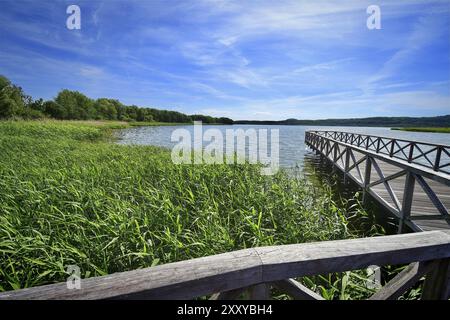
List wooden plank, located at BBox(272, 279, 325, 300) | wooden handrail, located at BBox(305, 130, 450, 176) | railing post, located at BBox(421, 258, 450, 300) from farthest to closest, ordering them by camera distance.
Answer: wooden handrail, located at BBox(305, 130, 450, 176), railing post, located at BBox(421, 258, 450, 300), wooden plank, located at BBox(272, 279, 325, 300)

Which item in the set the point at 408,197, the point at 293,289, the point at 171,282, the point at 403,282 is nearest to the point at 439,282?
the point at 403,282

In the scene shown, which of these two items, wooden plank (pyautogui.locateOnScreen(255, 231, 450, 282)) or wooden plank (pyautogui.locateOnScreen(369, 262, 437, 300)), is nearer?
wooden plank (pyautogui.locateOnScreen(255, 231, 450, 282))

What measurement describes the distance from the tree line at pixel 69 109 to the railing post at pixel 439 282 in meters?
45.6

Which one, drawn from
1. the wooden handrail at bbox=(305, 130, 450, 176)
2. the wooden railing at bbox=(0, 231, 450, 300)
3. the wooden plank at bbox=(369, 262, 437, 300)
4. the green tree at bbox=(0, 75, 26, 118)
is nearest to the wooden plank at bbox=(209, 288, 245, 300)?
the wooden railing at bbox=(0, 231, 450, 300)

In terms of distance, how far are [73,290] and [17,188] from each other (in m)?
4.95

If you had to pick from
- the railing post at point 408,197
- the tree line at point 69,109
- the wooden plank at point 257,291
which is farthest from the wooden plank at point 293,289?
the tree line at point 69,109

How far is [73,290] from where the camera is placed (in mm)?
1095

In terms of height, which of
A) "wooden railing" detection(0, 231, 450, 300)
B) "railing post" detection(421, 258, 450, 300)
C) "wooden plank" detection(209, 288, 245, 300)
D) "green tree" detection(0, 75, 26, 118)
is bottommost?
"railing post" detection(421, 258, 450, 300)

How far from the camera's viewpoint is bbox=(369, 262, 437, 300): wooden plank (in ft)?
5.33

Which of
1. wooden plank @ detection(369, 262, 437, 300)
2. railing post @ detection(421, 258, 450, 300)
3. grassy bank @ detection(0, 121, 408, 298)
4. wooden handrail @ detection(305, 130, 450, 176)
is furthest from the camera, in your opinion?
wooden handrail @ detection(305, 130, 450, 176)

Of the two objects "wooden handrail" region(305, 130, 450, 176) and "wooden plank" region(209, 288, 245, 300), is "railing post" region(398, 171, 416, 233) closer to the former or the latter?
"wooden handrail" region(305, 130, 450, 176)

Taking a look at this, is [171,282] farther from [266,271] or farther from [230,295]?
[266,271]
